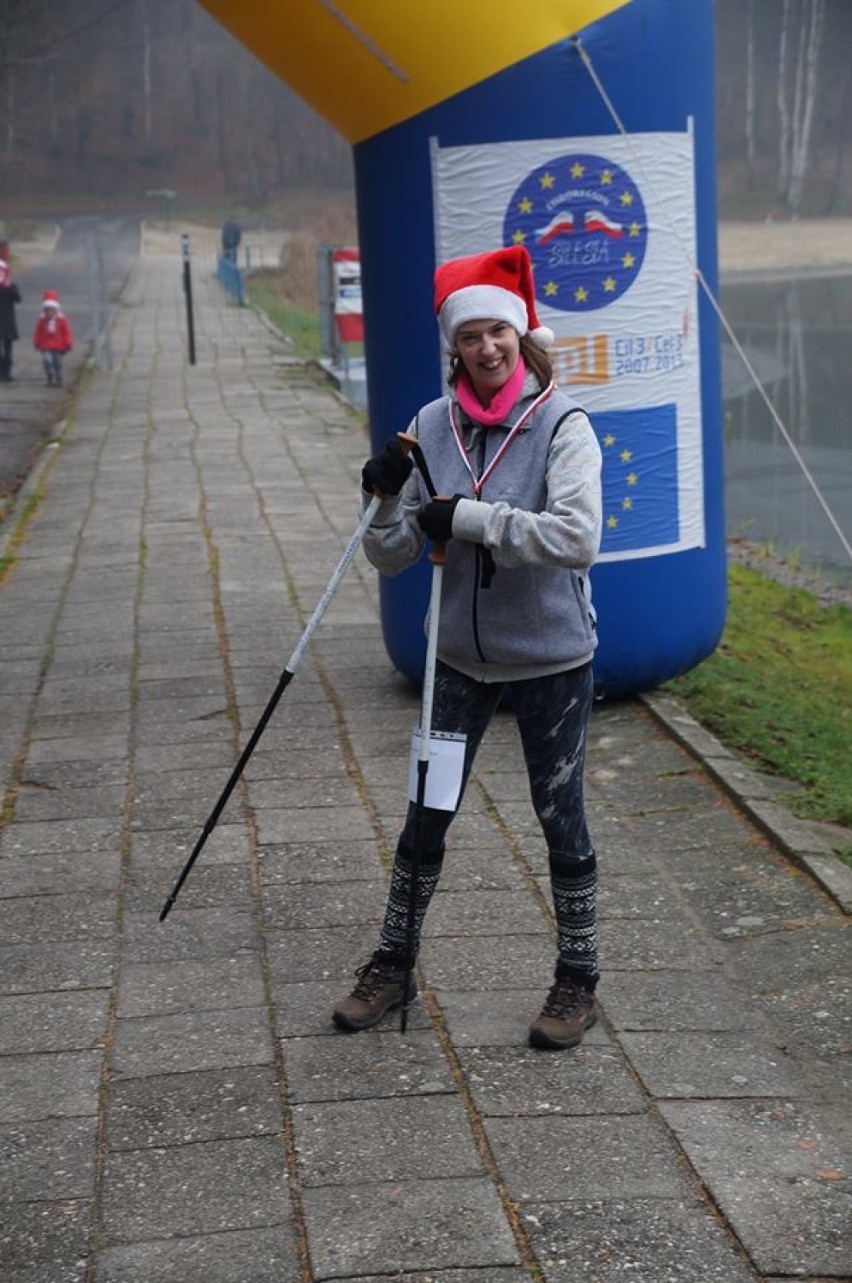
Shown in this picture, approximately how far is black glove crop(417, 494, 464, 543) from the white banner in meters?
2.62

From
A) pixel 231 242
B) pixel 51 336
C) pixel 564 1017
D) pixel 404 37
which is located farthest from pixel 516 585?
pixel 231 242

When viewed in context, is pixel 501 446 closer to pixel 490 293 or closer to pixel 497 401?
pixel 497 401

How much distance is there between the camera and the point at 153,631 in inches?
351

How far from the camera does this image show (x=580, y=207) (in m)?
6.72

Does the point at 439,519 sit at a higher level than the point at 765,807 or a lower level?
higher

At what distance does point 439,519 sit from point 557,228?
8.99 ft

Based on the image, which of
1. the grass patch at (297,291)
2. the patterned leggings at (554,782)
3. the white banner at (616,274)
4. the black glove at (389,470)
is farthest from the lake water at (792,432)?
the black glove at (389,470)

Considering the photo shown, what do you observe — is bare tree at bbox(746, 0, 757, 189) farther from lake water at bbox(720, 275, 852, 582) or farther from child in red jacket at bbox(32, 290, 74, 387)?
child in red jacket at bbox(32, 290, 74, 387)

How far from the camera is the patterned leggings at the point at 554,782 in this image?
4.50m

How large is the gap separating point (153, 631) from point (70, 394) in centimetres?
1302

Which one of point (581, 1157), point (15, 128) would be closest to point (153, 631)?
point (581, 1157)

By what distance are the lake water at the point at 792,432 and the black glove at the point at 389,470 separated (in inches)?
327

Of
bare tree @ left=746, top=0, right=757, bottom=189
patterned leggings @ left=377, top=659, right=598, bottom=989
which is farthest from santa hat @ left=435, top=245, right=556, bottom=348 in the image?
bare tree @ left=746, top=0, right=757, bottom=189

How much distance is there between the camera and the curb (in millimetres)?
5520
